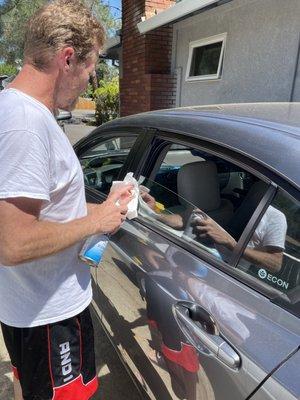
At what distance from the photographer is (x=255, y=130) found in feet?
4.54

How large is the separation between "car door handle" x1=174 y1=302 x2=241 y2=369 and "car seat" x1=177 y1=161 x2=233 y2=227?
551 millimetres

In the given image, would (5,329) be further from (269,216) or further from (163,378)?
(269,216)

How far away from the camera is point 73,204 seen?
4.44 ft

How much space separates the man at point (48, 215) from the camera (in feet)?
3.70

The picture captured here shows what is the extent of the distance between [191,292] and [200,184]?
2.25ft

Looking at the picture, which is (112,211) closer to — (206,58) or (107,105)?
(206,58)

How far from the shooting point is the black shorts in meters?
1.45

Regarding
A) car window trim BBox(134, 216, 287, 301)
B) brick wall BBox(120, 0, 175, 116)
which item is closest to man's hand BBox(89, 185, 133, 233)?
car window trim BBox(134, 216, 287, 301)

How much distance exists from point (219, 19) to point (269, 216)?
5091mm

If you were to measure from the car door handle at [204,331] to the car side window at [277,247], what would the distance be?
0.21 meters

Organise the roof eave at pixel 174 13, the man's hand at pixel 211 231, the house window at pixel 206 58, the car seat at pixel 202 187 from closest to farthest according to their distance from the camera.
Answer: the man's hand at pixel 211 231
the car seat at pixel 202 187
the roof eave at pixel 174 13
the house window at pixel 206 58

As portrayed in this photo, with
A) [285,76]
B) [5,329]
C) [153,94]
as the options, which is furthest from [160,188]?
[153,94]

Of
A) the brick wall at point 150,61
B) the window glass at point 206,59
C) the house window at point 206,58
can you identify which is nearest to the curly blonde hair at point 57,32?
the house window at point 206,58

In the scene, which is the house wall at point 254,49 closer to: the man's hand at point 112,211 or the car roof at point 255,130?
the car roof at point 255,130
